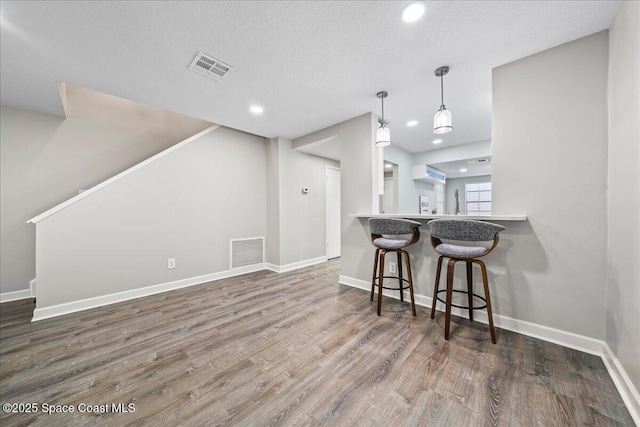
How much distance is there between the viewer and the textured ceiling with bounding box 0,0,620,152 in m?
1.49

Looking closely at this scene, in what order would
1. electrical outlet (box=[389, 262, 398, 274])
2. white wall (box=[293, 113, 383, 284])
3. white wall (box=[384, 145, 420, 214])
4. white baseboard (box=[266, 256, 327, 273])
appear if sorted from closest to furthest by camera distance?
1. electrical outlet (box=[389, 262, 398, 274])
2. white wall (box=[293, 113, 383, 284])
3. white baseboard (box=[266, 256, 327, 273])
4. white wall (box=[384, 145, 420, 214])

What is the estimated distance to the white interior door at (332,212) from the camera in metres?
4.94

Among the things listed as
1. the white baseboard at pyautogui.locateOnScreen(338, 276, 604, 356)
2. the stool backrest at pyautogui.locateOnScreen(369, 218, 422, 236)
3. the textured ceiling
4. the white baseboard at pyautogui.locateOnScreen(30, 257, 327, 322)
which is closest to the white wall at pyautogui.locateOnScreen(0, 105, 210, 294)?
the textured ceiling

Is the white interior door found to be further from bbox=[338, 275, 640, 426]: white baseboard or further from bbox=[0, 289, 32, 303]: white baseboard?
bbox=[0, 289, 32, 303]: white baseboard

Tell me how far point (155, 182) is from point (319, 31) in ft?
9.16

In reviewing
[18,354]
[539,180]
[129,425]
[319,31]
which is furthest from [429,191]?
[18,354]

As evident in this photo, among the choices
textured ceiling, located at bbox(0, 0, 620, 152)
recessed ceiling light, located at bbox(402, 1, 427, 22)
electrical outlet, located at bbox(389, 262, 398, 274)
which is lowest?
electrical outlet, located at bbox(389, 262, 398, 274)

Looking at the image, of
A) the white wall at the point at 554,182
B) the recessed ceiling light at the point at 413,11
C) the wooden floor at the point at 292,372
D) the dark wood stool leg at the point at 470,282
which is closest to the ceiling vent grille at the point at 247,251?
the wooden floor at the point at 292,372

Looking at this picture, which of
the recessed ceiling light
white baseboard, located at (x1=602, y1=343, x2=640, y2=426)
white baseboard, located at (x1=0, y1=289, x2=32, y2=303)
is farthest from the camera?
white baseboard, located at (x1=0, y1=289, x2=32, y2=303)

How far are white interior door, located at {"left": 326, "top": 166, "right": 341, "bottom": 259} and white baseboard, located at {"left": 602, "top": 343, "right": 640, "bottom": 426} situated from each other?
12.7 ft

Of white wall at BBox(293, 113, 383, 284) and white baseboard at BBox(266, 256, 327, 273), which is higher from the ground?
Answer: white wall at BBox(293, 113, 383, 284)

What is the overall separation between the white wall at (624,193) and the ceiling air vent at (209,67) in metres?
2.79

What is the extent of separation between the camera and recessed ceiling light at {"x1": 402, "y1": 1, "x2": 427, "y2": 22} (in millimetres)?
1427

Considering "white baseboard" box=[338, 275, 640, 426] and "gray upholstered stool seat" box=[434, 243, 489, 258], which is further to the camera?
"gray upholstered stool seat" box=[434, 243, 489, 258]
